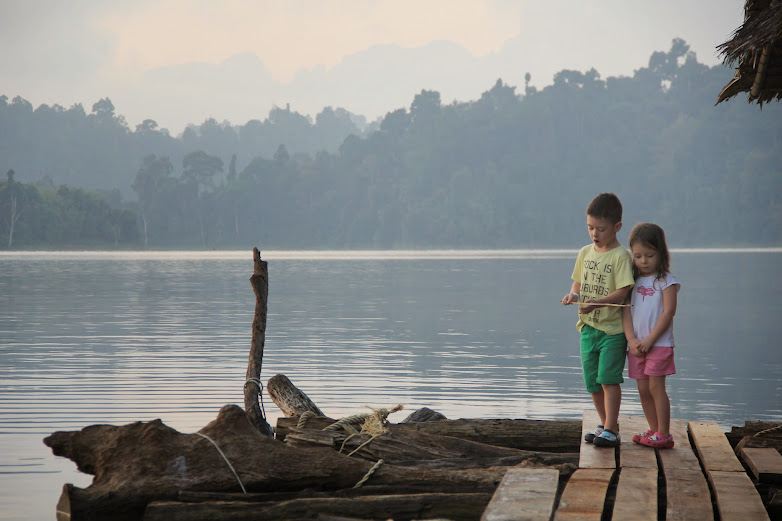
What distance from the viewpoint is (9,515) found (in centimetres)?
689

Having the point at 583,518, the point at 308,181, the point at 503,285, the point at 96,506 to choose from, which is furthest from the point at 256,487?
the point at 308,181

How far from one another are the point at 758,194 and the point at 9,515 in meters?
128

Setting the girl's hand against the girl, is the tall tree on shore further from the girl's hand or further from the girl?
the girl's hand

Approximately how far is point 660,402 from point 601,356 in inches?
17.6

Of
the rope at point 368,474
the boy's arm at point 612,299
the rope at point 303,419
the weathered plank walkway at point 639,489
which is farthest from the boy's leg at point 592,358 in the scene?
the rope at point 303,419

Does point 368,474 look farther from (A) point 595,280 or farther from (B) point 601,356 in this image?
(A) point 595,280

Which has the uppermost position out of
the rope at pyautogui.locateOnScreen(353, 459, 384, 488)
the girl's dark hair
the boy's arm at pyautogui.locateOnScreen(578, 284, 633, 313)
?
the girl's dark hair

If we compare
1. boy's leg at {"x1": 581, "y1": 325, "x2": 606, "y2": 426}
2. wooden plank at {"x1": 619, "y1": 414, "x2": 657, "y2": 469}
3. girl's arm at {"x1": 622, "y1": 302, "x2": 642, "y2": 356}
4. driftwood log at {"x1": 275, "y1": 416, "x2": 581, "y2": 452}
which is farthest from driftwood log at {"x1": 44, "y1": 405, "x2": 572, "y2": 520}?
driftwood log at {"x1": 275, "y1": 416, "x2": 581, "y2": 452}

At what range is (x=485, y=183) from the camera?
129m

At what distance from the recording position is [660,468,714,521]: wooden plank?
14.5 feet

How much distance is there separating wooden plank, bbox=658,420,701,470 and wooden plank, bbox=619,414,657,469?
65 millimetres

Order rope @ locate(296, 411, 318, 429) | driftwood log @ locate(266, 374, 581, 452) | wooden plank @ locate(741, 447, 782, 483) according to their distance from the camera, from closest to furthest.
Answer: wooden plank @ locate(741, 447, 782, 483), rope @ locate(296, 411, 318, 429), driftwood log @ locate(266, 374, 581, 452)

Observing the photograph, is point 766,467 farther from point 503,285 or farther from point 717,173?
point 717,173

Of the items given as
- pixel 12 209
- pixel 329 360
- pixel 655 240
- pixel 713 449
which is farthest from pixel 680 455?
pixel 12 209
